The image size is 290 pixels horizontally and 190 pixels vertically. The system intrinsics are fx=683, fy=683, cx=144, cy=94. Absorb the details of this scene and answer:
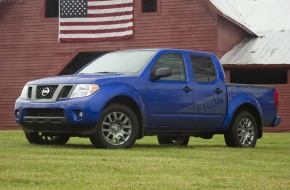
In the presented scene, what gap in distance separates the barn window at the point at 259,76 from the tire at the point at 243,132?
1612cm

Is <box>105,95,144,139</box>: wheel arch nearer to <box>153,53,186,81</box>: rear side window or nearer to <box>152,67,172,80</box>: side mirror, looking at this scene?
<box>152,67,172,80</box>: side mirror

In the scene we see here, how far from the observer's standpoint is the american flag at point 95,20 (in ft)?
94.5

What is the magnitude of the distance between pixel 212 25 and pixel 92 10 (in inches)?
207

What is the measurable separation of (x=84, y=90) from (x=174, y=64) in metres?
2.13

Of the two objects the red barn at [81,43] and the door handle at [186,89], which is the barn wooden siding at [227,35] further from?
the door handle at [186,89]

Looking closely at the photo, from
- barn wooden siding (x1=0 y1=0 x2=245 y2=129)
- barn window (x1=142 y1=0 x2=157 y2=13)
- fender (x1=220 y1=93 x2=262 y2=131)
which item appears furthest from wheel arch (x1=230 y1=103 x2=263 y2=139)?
barn window (x1=142 y1=0 x2=157 y2=13)

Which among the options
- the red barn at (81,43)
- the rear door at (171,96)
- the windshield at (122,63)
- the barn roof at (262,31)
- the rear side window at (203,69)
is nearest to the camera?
the rear door at (171,96)

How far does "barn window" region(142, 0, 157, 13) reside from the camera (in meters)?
29.1

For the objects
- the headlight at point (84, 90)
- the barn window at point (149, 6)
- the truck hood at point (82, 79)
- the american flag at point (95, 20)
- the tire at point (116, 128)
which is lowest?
the tire at point (116, 128)

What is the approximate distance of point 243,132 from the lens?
13188 millimetres

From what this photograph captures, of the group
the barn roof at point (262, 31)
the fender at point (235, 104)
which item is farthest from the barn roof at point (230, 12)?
the fender at point (235, 104)

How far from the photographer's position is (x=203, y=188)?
6227 mm

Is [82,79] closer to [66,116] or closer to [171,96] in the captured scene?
[66,116]

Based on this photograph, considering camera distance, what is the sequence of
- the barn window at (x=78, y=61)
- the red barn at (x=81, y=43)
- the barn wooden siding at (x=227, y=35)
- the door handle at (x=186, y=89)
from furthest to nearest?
the barn window at (x=78, y=61) < the barn wooden siding at (x=227, y=35) < the red barn at (x=81, y=43) < the door handle at (x=186, y=89)
